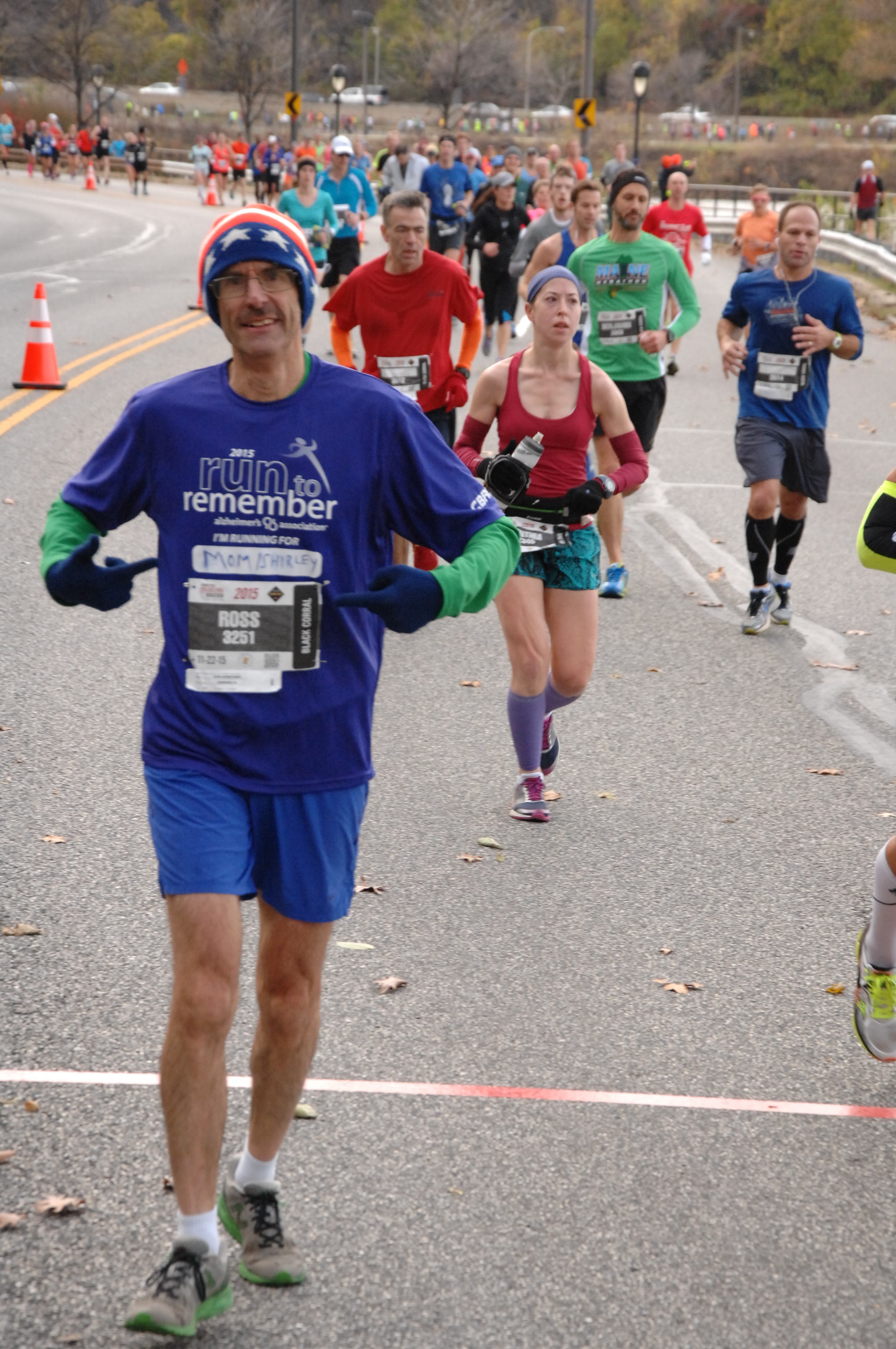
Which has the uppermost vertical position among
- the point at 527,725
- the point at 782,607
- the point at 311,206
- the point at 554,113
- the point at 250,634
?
the point at 554,113

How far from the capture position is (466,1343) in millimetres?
3029

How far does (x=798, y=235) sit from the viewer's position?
8398 millimetres

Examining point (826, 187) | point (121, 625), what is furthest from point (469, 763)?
point (826, 187)

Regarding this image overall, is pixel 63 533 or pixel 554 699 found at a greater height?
pixel 63 533

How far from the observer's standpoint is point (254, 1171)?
10.9 ft

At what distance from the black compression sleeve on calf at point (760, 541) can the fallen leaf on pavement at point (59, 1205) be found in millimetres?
6204

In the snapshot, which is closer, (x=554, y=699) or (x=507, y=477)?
(x=507, y=477)

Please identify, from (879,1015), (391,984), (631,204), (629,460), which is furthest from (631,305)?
(879,1015)

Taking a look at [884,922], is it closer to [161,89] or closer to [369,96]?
[161,89]

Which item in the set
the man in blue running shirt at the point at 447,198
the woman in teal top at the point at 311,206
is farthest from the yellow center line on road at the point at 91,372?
the man in blue running shirt at the point at 447,198

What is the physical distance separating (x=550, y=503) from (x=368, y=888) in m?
1.68

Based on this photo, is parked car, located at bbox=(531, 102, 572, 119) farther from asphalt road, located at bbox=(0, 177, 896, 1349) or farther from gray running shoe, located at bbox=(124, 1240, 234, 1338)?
gray running shoe, located at bbox=(124, 1240, 234, 1338)

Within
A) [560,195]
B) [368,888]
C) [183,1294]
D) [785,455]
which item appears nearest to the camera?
[183,1294]

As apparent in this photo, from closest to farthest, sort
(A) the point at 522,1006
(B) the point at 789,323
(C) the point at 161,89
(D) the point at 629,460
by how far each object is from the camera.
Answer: (A) the point at 522,1006 → (D) the point at 629,460 → (B) the point at 789,323 → (C) the point at 161,89
